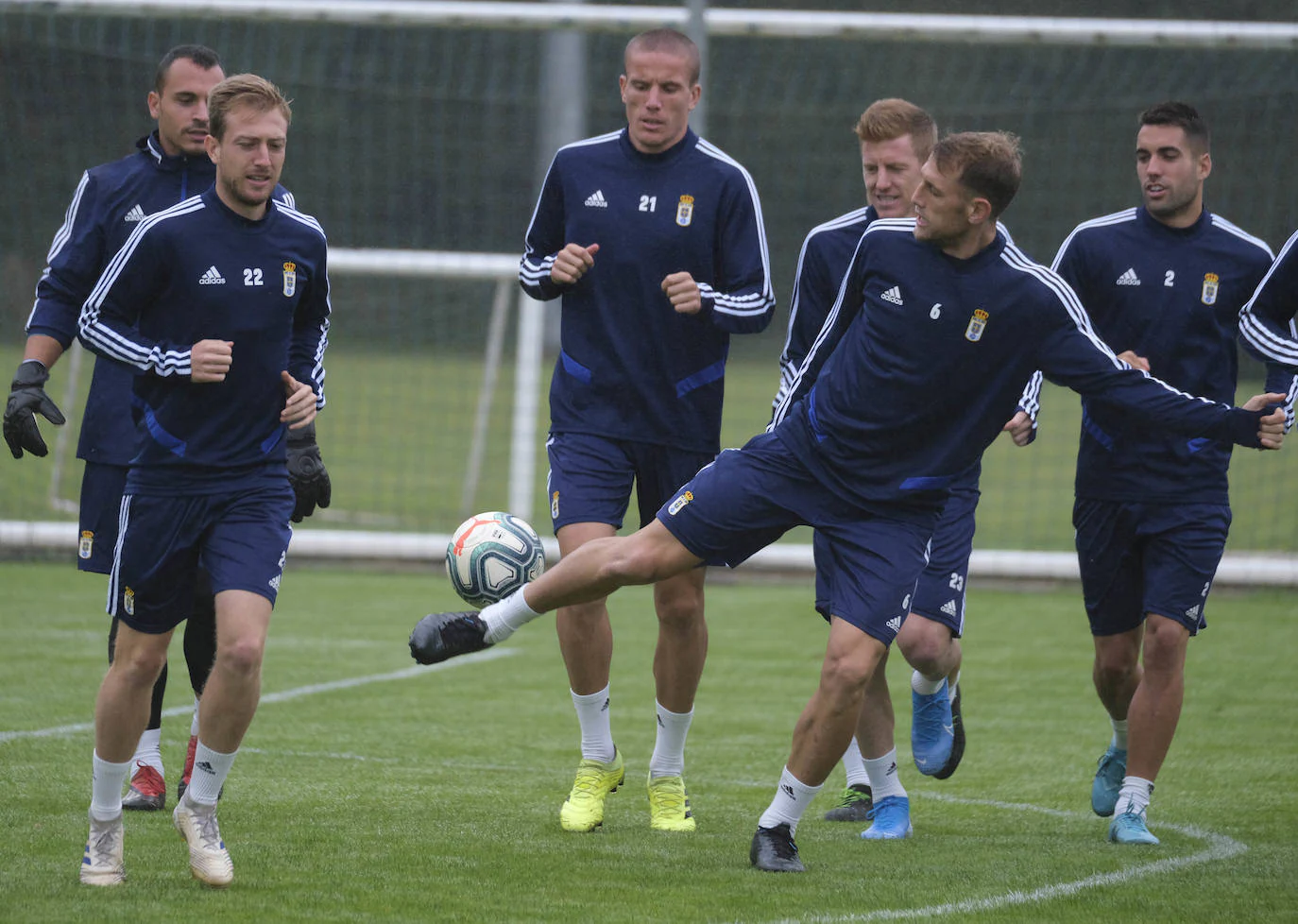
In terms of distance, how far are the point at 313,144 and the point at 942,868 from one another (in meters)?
10.6

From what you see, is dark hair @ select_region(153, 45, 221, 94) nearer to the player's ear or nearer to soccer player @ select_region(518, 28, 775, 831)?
soccer player @ select_region(518, 28, 775, 831)

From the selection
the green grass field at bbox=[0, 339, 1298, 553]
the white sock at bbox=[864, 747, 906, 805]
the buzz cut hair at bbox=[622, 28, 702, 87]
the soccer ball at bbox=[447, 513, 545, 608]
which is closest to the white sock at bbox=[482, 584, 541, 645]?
the soccer ball at bbox=[447, 513, 545, 608]

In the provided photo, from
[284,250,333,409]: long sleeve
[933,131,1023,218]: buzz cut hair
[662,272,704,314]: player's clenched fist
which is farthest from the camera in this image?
[662,272,704,314]: player's clenched fist

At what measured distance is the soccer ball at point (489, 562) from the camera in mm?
5785

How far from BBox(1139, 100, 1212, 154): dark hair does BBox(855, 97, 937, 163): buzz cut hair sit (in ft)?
2.52

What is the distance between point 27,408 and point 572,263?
179cm

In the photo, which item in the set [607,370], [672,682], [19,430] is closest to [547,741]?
[672,682]

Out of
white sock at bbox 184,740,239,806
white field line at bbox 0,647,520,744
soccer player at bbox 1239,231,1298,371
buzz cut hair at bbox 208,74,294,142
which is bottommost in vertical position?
white field line at bbox 0,647,520,744

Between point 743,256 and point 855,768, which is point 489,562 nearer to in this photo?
point 743,256

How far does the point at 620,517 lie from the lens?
6.13m

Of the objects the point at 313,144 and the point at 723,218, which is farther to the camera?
the point at 313,144

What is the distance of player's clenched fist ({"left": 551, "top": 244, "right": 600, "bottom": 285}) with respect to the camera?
589cm

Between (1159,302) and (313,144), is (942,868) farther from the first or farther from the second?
(313,144)

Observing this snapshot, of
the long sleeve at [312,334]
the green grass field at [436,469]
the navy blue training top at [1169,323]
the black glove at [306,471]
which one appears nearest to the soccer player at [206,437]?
the long sleeve at [312,334]
